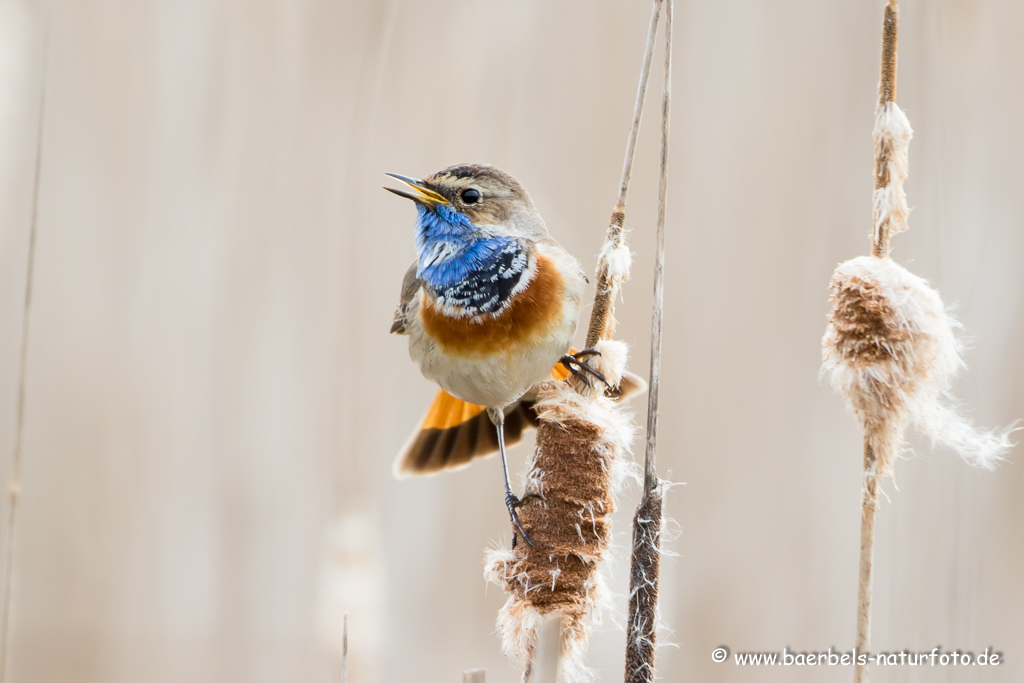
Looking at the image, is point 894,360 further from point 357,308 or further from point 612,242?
point 357,308

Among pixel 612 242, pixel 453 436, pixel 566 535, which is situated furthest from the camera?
pixel 453 436

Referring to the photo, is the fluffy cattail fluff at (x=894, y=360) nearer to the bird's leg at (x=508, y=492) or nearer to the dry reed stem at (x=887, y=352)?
the dry reed stem at (x=887, y=352)

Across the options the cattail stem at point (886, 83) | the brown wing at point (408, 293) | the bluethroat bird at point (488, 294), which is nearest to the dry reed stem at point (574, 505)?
the bluethroat bird at point (488, 294)

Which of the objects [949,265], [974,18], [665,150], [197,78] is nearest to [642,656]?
[665,150]

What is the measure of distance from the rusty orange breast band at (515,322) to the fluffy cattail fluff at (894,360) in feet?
2.87

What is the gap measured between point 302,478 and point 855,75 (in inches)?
108

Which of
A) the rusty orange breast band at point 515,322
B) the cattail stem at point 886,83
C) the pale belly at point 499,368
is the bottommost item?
the pale belly at point 499,368

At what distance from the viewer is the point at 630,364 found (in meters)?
3.29

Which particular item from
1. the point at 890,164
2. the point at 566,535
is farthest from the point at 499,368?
the point at 890,164

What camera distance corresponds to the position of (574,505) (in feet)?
5.83

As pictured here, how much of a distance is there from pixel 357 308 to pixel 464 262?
0.91 meters

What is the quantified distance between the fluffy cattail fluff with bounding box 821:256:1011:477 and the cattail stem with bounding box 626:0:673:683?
0.37 meters

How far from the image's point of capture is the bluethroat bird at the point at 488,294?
7.44ft

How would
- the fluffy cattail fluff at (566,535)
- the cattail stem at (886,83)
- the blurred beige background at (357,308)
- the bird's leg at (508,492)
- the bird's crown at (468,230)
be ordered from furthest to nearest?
1. the blurred beige background at (357,308)
2. the bird's crown at (468,230)
3. the bird's leg at (508,492)
4. the fluffy cattail fluff at (566,535)
5. the cattail stem at (886,83)
